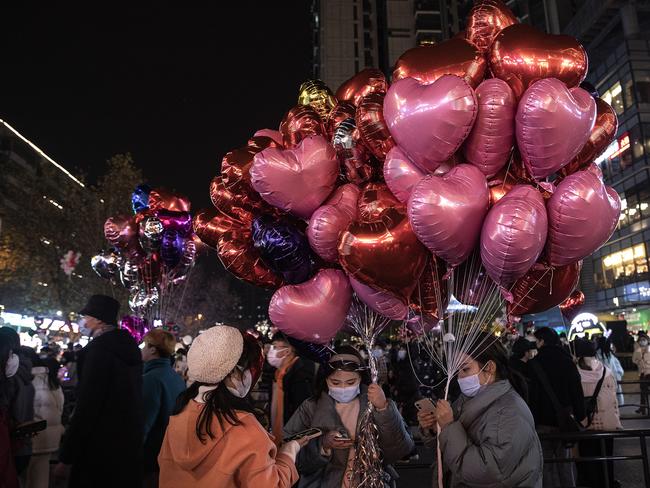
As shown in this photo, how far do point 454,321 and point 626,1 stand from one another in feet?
127

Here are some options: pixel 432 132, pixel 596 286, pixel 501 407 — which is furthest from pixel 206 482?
pixel 596 286

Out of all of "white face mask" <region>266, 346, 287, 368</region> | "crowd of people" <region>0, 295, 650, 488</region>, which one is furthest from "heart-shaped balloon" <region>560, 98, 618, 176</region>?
"white face mask" <region>266, 346, 287, 368</region>

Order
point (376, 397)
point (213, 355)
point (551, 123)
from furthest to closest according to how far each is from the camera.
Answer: point (376, 397)
point (551, 123)
point (213, 355)

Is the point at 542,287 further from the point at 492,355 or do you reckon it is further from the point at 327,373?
the point at 327,373

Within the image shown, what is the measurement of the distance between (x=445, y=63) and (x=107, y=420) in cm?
351

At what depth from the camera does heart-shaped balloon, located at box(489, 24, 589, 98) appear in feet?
9.66

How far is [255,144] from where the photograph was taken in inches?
152

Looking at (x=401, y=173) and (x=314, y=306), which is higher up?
(x=401, y=173)

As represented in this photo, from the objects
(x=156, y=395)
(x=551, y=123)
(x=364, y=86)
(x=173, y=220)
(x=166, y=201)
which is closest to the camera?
(x=551, y=123)

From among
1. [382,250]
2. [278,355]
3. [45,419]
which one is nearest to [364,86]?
[382,250]

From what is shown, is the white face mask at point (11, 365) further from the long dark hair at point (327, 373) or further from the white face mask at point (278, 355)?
the long dark hair at point (327, 373)

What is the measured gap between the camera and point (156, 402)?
15.0ft

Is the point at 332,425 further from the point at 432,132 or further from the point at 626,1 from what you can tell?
the point at 626,1

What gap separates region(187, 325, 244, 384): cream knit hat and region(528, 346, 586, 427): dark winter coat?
4.11 meters
